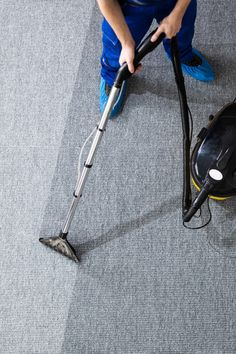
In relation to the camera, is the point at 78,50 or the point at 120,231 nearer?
the point at 120,231

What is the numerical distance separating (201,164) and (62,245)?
59 centimetres

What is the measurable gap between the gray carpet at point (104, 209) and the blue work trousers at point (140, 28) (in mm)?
207

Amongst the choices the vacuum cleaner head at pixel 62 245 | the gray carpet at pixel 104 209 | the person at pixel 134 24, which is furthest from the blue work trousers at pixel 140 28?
the vacuum cleaner head at pixel 62 245

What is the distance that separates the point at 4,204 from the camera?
4.90ft

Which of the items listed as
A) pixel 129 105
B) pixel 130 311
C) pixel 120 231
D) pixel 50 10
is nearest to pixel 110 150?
pixel 129 105

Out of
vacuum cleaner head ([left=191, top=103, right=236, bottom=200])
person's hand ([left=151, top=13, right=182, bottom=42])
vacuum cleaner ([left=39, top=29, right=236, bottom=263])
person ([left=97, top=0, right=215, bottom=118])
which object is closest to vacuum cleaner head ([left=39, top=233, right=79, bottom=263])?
vacuum cleaner ([left=39, top=29, right=236, bottom=263])

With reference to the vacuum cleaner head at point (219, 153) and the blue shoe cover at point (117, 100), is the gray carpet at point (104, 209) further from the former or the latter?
the vacuum cleaner head at point (219, 153)

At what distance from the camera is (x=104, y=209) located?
1.45 meters

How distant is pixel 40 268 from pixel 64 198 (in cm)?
28

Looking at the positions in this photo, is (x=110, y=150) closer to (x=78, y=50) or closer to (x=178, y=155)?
(x=178, y=155)

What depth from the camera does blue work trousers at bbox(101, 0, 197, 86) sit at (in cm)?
106

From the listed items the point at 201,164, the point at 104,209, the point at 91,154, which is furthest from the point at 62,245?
the point at 201,164

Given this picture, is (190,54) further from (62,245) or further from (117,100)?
(62,245)

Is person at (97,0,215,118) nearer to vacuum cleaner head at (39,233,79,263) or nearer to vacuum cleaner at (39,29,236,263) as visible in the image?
vacuum cleaner at (39,29,236,263)
